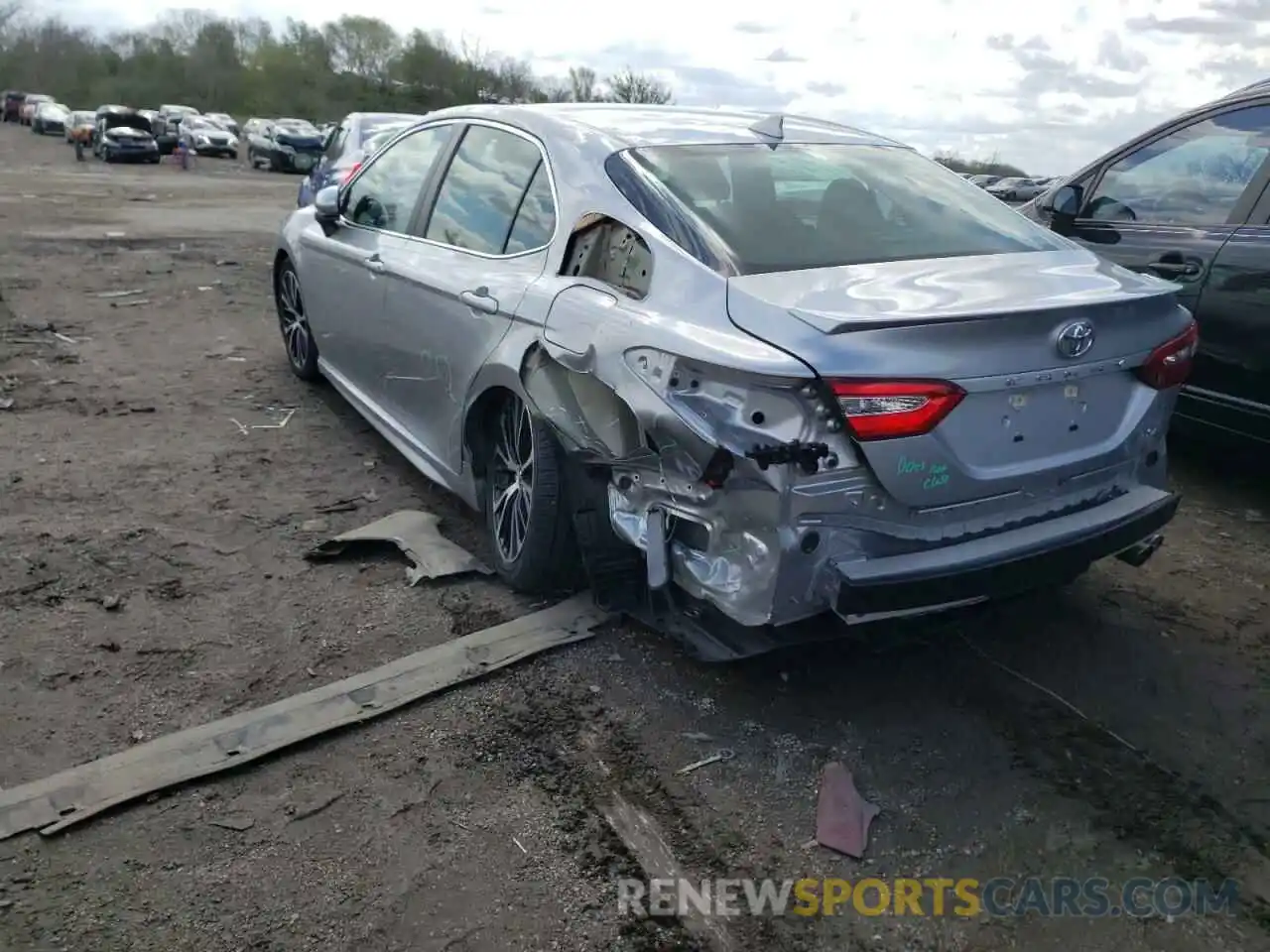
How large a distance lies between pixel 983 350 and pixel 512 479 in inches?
72.5

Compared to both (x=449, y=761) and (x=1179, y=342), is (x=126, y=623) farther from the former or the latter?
(x=1179, y=342)

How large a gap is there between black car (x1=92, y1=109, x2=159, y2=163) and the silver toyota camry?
34.7 metres

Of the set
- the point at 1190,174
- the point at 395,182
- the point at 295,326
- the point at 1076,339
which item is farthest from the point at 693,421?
the point at 295,326

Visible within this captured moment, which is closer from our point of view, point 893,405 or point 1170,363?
point 893,405

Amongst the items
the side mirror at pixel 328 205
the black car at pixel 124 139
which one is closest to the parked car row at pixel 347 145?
the side mirror at pixel 328 205

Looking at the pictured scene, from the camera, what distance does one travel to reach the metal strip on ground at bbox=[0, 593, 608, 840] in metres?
2.78

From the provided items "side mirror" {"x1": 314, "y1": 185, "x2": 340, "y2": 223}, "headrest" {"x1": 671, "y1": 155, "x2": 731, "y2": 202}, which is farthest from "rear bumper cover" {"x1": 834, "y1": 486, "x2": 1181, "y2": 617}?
"side mirror" {"x1": 314, "y1": 185, "x2": 340, "y2": 223}

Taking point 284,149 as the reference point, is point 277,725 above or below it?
above

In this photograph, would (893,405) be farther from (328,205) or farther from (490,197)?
(328,205)

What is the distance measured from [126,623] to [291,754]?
1.06 m

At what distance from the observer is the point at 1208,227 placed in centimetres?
480

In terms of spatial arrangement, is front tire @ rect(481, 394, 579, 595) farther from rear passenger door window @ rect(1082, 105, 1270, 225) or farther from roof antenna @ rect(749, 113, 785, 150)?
rear passenger door window @ rect(1082, 105, 1270, 225)

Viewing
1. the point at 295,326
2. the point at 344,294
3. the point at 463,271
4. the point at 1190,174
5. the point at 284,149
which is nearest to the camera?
the point at 463,271

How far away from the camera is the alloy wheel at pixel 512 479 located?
3.78m
